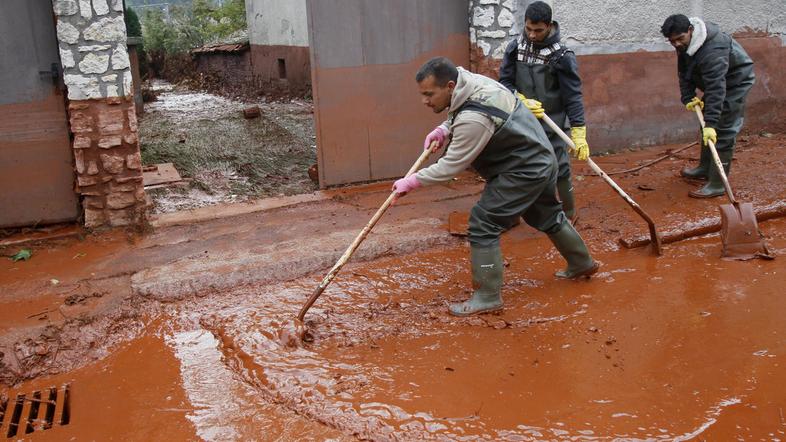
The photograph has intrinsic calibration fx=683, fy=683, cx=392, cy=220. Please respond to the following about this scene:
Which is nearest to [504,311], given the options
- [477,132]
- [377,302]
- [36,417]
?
[377,302]

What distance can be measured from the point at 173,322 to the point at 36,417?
0.98 metres

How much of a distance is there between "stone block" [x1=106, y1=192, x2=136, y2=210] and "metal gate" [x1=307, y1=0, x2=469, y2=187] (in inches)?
73.7

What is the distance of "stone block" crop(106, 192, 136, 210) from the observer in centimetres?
556

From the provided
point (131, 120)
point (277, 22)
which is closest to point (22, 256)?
point (131, 120)

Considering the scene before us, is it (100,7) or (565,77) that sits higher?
(100,7)

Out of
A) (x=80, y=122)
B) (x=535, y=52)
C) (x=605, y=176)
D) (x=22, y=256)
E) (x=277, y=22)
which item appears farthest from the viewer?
(x=277, y=22)

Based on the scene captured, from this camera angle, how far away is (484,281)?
13.2ft

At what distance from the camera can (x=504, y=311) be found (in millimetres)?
4094

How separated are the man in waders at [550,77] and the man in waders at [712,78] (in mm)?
1299

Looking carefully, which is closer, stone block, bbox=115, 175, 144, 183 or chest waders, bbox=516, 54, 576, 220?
chest waders, bbox=516, 54, 576, 220

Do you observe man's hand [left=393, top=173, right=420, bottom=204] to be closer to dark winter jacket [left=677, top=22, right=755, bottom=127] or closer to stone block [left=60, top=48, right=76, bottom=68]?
stone block [left=60, top=48, right=76, bottom=68]

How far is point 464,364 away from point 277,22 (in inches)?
441

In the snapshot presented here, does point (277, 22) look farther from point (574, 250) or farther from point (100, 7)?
point (574, 250)

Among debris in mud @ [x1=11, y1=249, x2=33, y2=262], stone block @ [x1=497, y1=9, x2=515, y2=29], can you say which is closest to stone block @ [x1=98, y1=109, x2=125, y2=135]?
debris in mud @ [x1=11, y1=249, x2=33, y2=262]
